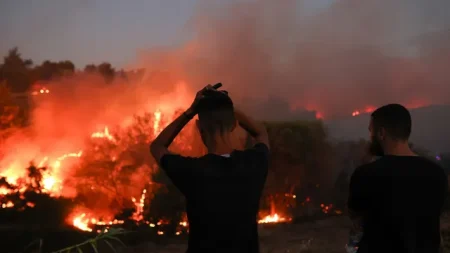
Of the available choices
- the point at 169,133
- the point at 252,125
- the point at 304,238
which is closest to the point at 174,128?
the point at 169,133

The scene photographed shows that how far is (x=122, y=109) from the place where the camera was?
16734 mm

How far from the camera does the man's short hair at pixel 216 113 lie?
223 centimetres

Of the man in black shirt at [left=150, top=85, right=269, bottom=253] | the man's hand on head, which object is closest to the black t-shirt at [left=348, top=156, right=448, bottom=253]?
the man in black shirt at [left=150, top=85, right=269, bottom=253]

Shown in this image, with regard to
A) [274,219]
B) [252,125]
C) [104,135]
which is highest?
[104,135]

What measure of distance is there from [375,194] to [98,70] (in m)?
23.0

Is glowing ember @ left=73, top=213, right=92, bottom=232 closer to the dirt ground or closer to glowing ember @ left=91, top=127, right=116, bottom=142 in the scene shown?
glowing ember @ left=91, top=127, right=116, bottom=142

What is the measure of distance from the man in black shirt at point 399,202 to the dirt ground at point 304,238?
18.0ft

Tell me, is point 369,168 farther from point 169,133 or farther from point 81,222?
point 81,222

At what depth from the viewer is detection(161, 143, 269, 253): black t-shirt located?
216cm

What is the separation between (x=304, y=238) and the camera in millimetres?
10039

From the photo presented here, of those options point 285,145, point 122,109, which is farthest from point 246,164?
point 122,109

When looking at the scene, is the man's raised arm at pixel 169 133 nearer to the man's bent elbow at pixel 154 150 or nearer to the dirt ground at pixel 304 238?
the man's bent elbow at pixel 154 150

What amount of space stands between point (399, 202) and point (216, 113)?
3.77ft

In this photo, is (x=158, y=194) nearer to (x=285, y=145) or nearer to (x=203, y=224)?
(x=285, y=145)
